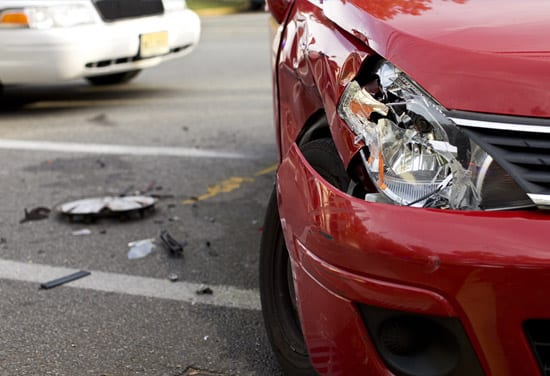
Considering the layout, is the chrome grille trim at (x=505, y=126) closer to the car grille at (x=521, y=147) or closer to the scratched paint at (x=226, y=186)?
the car grille at (x=521, y=147)

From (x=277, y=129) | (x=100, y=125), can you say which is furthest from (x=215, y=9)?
(x=277, y=129)

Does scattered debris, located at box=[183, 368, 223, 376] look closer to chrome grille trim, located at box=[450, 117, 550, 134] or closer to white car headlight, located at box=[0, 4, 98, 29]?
chrome grille trim, located at box=[450, 117, 550, 134]

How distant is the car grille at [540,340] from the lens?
1960 millimetres

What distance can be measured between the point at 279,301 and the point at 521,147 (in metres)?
1.16

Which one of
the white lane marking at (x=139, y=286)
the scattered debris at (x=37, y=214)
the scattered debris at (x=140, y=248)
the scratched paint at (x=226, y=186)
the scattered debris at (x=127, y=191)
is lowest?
the scratched paint at (x=226, y=186)

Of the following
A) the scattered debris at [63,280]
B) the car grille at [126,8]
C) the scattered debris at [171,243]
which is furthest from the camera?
the car grille at [126,8]

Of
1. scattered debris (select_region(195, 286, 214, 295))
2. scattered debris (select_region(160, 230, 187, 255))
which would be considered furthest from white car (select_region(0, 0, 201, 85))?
scattered debris (select_region(195, 286, 214, 295))

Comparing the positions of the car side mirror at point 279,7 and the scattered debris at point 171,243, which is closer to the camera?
the car side mirror at point 279,7

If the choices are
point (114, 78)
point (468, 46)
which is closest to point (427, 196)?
point (468, 46)

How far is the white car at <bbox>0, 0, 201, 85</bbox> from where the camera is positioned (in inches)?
283

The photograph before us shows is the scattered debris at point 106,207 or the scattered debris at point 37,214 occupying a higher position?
the scattered debris at point 106,207

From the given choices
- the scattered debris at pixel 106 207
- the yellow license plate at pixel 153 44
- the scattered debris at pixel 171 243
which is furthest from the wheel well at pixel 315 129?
the yellow license plate at pixel 153 44

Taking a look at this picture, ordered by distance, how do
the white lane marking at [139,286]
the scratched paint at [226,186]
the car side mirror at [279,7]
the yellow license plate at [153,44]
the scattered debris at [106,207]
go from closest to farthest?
the car side mirror at [279,7], the white lane marking at [139,286], the scattered debris at [106,207], the scratched paint at [226,186], the yellow license plate at [153,44]

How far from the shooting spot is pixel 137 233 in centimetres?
441
